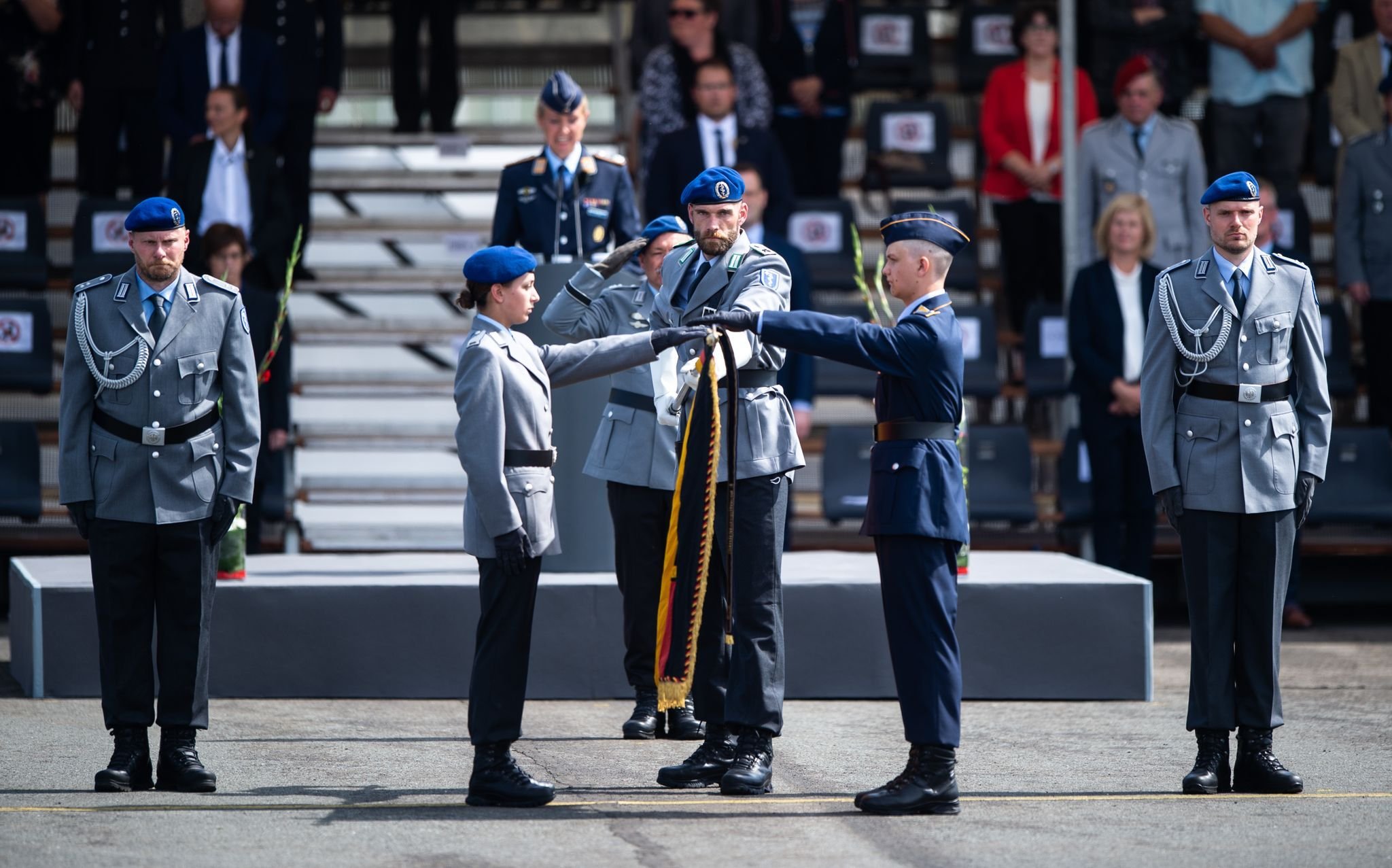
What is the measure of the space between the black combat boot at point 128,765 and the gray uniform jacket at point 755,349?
1.89 metres

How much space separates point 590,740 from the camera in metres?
6.43

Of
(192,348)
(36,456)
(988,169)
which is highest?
(988,169)

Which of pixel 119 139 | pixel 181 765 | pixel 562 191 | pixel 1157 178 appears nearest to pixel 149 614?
pixel 181 765

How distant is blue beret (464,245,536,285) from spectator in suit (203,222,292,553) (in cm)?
377

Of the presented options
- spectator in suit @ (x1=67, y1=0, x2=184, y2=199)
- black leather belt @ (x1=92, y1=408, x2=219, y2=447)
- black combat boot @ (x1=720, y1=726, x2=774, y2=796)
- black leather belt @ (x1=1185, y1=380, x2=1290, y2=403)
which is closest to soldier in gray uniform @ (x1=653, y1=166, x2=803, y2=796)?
black combat boot @ (x1=720, y1=726, x2=774, y2=796)

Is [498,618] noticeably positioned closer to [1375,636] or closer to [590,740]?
[590,740]

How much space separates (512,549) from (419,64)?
7.15 m

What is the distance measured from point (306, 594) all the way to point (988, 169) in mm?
5315

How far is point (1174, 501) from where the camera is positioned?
5.70 m

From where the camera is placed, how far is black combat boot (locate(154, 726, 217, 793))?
17.9 feet

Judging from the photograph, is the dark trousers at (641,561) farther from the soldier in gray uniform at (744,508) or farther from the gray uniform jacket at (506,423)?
the gray uniform jacket at (506,423)

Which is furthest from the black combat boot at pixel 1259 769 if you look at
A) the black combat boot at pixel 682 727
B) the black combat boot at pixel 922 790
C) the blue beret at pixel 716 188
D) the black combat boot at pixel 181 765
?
the black combat boot at pixel 181 765

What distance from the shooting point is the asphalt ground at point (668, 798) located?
15.3 ft

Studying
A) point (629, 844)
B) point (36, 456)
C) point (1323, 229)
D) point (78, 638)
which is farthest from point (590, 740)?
point (1323, 229)
